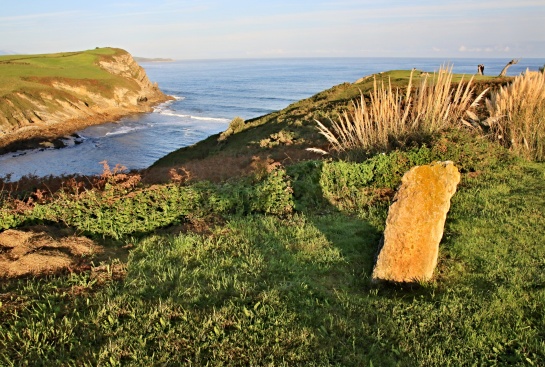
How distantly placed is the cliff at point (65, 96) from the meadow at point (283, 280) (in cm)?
3233

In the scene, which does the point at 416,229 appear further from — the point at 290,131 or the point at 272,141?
the point at 290,131

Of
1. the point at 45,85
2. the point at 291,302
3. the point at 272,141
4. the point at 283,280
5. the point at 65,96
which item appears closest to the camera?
the point at 291,302

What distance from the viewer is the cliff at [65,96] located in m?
39.0

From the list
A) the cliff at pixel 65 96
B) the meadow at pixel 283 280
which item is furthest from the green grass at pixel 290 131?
the cliff at pixel 65 96

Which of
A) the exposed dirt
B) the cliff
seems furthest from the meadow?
the cliff

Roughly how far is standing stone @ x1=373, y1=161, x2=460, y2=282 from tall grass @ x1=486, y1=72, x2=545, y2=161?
7.04 meters

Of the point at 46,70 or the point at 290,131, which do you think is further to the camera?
the point at 46,70

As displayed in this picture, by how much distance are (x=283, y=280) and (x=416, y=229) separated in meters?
1.93

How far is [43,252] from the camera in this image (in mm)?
6422

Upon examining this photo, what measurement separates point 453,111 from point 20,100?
4301 centimetres

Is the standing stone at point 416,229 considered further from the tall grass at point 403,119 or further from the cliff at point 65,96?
the cliff at point 65,96

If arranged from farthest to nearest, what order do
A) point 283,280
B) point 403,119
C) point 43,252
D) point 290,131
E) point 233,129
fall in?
point 233,129, point 290,131, point 403,119, point 43,252, point 283,280

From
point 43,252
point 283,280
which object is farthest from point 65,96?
point 283,280

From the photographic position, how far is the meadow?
4246mm
